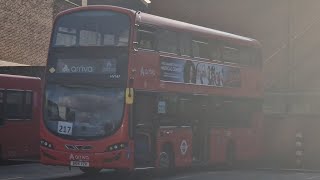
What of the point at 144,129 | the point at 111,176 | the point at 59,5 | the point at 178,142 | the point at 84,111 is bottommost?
the point at 111,176

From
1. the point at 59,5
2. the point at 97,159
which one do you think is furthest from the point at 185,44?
the point at 59,5

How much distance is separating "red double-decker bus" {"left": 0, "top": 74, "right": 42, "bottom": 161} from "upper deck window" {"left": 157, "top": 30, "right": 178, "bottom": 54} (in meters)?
5.28

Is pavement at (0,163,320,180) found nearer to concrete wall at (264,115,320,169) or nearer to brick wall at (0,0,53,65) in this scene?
concrete wall at (264,115,320,169)

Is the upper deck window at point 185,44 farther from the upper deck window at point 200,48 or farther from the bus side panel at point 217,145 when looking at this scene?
the bus side panel at point 217,145

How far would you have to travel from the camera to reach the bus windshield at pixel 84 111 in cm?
1519

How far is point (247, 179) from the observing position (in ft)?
56.5

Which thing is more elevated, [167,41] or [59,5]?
[59,5]

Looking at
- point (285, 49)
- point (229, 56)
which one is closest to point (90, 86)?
point (229, 56)

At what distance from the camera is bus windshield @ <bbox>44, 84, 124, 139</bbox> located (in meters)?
15.2

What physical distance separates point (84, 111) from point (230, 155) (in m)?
7.40

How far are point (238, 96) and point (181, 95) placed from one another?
151 inches

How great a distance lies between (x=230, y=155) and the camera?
69.6 feet

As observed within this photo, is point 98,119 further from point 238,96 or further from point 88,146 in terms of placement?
point 238,96

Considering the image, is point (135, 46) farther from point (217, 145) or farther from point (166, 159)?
point (217, 145)
